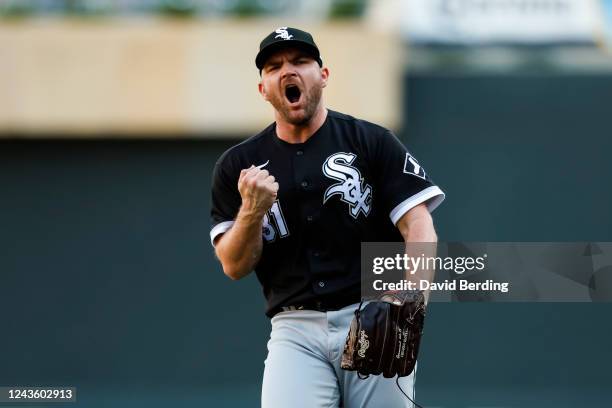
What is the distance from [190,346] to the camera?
10250 millimetres

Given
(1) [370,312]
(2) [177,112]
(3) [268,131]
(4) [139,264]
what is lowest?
(1) [370,312]

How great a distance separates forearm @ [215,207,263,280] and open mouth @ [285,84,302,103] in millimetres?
497

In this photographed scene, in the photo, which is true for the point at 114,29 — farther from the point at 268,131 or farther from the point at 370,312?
the point at 370,312

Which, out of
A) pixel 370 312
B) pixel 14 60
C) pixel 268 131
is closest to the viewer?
pixel 370 312

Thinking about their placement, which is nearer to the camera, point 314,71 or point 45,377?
point 314,71

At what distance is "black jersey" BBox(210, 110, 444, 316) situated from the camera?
4.33 meters

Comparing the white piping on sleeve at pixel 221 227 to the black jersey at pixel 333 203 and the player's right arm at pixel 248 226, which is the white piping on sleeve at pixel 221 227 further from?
the black jersey at pixel 333 203

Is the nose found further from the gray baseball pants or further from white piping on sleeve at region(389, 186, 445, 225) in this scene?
the gray baseball pants

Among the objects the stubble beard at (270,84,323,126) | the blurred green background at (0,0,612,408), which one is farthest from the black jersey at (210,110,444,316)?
the blurred green background at (0,0,612,408)

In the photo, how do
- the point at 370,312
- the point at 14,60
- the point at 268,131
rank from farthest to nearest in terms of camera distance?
1. the point at 14,60
2. the point at 268,131
3. the point at 370,312

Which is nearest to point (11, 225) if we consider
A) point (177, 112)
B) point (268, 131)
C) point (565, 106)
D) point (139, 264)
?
point (139, 264)

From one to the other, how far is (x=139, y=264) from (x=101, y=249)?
1.27 feet

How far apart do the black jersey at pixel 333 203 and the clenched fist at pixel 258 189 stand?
1.01 feet

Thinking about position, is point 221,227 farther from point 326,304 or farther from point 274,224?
point 326,304
